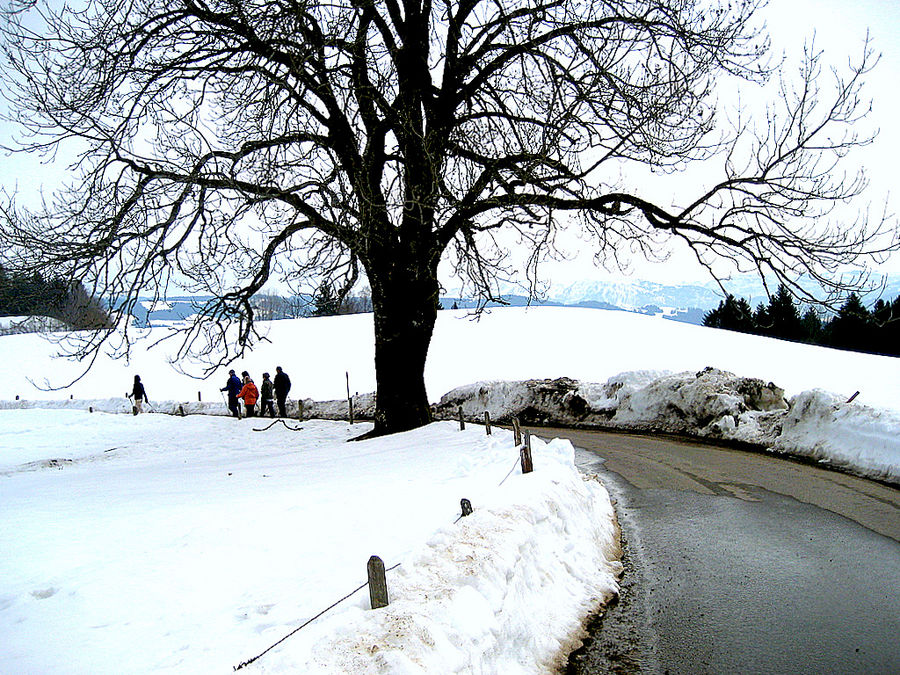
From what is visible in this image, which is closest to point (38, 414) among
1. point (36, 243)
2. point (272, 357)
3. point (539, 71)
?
point (272, 357)

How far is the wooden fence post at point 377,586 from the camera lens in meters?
3.61

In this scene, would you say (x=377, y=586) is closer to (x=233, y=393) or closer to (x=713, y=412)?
(x=713, y=412)

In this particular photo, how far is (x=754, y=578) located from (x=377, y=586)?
3798 millimetres

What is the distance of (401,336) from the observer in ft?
45.6

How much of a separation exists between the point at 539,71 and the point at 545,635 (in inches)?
408

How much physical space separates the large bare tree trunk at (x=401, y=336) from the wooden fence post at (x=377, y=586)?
33.6ft

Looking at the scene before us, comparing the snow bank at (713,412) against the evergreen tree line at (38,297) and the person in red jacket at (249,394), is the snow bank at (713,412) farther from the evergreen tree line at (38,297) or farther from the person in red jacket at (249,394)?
the evergreen tree line at (38,297)

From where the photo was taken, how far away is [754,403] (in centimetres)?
1490

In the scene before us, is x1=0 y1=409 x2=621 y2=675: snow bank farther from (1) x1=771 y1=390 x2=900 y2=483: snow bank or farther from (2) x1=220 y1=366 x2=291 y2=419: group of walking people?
(2) x1=220 y1=366 x2=291 y2=419: group of walking people

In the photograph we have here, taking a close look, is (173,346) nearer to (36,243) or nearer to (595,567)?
(36,243)

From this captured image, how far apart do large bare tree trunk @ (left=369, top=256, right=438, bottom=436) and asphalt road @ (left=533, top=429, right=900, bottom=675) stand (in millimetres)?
5758

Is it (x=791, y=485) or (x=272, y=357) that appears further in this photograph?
(x=272, y=357)

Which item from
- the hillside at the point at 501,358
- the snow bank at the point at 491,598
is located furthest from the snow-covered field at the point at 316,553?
the hillside at the point at 501,358

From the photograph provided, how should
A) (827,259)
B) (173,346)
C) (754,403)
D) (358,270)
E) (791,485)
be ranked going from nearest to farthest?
(791,485)
(827,259)
(358,270)
(754,403)
(173,346)
